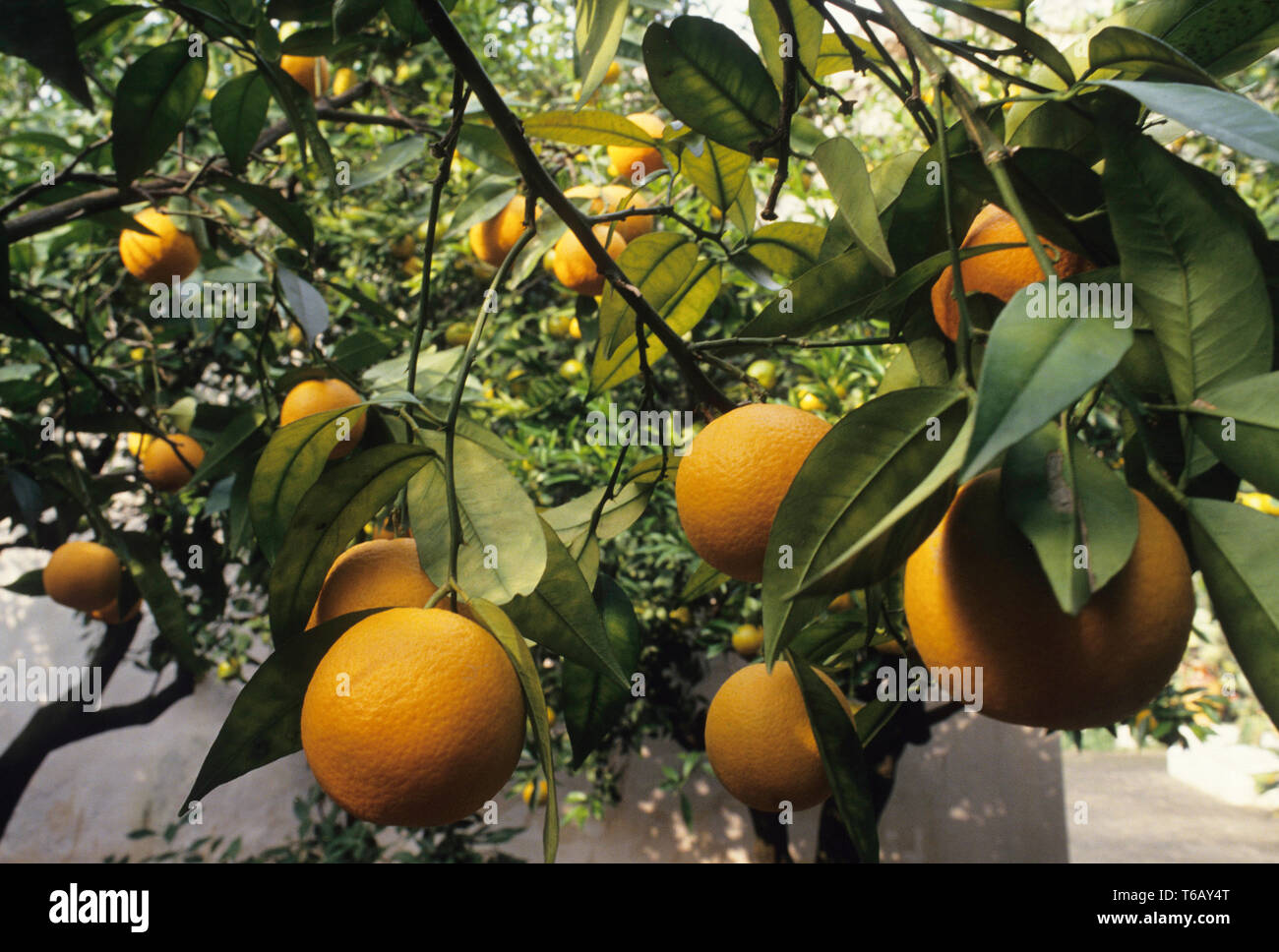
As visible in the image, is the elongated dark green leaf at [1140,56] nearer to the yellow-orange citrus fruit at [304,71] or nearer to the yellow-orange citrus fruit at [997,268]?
the yellow-orange citrus fruit at [997,268]

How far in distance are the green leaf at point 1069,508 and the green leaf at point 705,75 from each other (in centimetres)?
28

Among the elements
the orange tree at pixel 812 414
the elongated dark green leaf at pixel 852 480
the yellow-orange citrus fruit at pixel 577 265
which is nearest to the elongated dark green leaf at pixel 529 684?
the orange tree at pixel 812 414

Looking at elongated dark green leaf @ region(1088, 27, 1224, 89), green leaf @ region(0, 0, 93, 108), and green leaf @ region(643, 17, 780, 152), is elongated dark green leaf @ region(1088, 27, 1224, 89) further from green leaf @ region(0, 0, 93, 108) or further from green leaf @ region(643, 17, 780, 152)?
green leaf @ region(0, 0, 93, 108)

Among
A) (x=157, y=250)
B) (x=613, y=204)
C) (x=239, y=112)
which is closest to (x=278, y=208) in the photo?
(x=239, y=112)

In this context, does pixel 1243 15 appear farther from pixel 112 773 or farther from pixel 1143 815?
pixel 1143 815

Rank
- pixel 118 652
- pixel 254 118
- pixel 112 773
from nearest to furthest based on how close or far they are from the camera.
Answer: pixel 254 118, pixel 118 652, pixel 112 773

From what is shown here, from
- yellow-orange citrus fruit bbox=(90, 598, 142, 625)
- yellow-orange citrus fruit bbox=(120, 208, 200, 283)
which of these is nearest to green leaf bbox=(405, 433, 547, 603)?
yellow-orange citrus fruit bbox=(120, 208, 200, 283)

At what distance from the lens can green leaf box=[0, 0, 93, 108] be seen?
0.40 meters

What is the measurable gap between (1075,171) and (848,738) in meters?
0.28

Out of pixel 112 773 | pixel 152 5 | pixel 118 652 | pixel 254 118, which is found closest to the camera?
pixel 152 5

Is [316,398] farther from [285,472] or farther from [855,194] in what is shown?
[855,194]

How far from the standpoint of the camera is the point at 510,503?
14.9 inches

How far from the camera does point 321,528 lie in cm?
38
